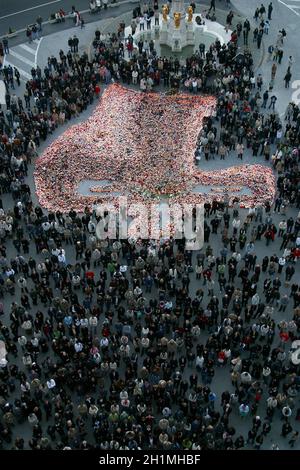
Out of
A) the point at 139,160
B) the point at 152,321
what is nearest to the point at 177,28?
the point at 139,160

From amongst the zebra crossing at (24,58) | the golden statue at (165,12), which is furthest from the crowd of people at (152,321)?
the golden statue at (165,12)

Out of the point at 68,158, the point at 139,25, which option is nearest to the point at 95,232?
the point at 68,158

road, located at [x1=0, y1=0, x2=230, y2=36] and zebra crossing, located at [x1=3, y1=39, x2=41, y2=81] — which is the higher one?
road, located at [x1=0, y1=0, x2=230, y2=36]

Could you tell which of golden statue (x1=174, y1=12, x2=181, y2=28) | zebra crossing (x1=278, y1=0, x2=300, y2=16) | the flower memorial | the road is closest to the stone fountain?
golden statue (x1=174, y1=12, x2=181, y2=28)

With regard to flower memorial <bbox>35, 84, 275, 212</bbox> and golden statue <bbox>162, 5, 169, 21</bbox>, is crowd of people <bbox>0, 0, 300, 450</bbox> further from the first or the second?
golden statue <bbox>162, 5, 169, 21</bbox>

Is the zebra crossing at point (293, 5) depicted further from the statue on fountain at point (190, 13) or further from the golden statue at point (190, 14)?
the golden statue at point (190, 14)

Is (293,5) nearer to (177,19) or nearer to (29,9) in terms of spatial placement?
(177,19)

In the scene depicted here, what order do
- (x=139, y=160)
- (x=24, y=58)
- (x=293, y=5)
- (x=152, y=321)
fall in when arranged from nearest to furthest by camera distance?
1. (x=152, y=321)
2. (x=139, y=160)
3. (x=24, y=58)
4. (x=293, y=5)
